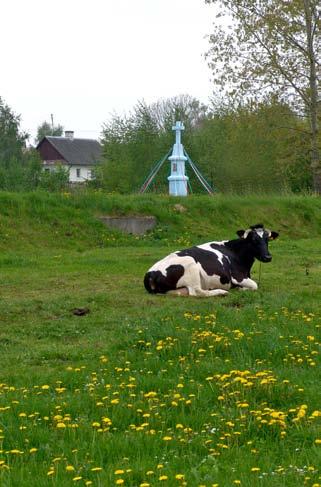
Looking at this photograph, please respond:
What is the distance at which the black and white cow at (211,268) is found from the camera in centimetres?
1322

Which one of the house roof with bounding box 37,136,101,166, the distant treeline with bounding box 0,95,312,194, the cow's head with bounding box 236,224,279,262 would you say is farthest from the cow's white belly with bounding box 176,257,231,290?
the house roof with bounding box 37,136,101,166

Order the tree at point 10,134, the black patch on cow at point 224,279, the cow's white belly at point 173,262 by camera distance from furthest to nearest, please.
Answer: the tree at point 10,134 < the black patch on cow at point 224,279 < the cow's white belly at point 173,262

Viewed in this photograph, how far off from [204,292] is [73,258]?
5988mm

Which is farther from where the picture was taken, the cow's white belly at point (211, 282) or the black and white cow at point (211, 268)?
the cow's white belly at point (211, 282)

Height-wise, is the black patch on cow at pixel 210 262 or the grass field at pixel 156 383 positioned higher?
the black patch on cow at pixel 210 262

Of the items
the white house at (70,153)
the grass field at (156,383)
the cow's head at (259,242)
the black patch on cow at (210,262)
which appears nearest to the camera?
the grass field at (156,383)

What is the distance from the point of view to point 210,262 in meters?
13.8

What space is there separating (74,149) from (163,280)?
93.2 metres

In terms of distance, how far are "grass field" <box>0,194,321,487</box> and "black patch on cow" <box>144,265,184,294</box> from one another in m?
0.49

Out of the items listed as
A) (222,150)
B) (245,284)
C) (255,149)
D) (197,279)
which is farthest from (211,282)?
(222,150)

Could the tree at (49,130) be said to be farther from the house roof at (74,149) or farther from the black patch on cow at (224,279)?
the black patch on cow at (224,279)

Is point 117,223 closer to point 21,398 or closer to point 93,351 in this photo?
point 93,351

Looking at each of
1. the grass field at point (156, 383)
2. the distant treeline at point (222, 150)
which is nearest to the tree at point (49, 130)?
the distant treeline at point (222, 150)

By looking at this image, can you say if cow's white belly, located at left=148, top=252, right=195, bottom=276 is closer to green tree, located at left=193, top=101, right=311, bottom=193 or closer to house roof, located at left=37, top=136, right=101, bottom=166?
green tree, located at left=193, top=101, right=311, bottom=193
